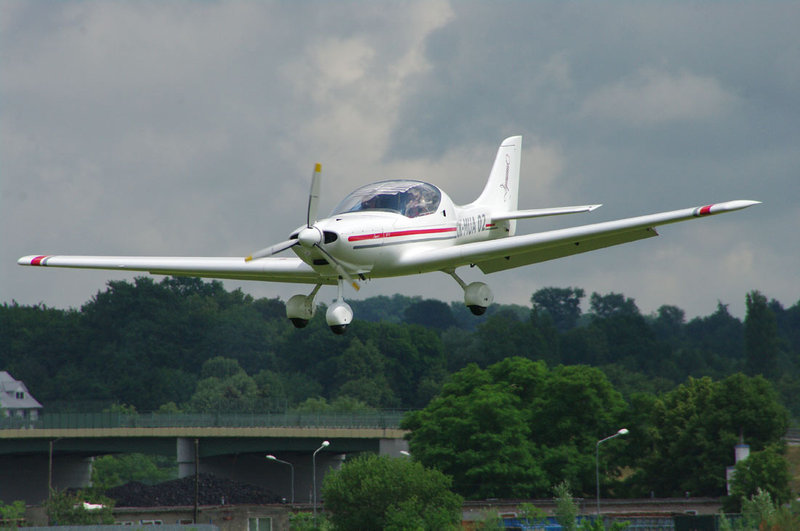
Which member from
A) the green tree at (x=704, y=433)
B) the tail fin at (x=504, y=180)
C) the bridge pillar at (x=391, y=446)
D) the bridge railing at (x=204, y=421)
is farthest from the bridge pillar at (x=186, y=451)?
the tail fin at (x=504, y=180)

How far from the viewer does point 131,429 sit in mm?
119438

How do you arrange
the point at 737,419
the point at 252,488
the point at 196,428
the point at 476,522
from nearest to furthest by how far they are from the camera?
the point at 476,522, the point at 737,419, the point at 252,488, the point at 196,428

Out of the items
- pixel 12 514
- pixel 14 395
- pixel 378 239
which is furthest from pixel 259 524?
pixel 14 395

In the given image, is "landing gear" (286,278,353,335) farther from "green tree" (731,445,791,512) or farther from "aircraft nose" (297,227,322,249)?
"green tree" (731,445,791,512)

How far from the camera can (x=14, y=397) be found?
643 feet

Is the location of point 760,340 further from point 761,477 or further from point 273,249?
point 273,249

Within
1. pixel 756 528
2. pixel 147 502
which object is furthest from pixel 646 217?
pixel 147 502

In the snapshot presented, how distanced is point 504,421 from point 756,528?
28517mm

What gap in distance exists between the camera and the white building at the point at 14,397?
19438 cm

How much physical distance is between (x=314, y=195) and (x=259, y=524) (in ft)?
184

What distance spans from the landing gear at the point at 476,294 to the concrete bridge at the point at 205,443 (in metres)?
86.5

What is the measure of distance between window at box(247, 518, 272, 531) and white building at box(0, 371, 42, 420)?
12447cm

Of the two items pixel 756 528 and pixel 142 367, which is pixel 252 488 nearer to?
pixel 756 528

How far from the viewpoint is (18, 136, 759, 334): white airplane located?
1066 inches
